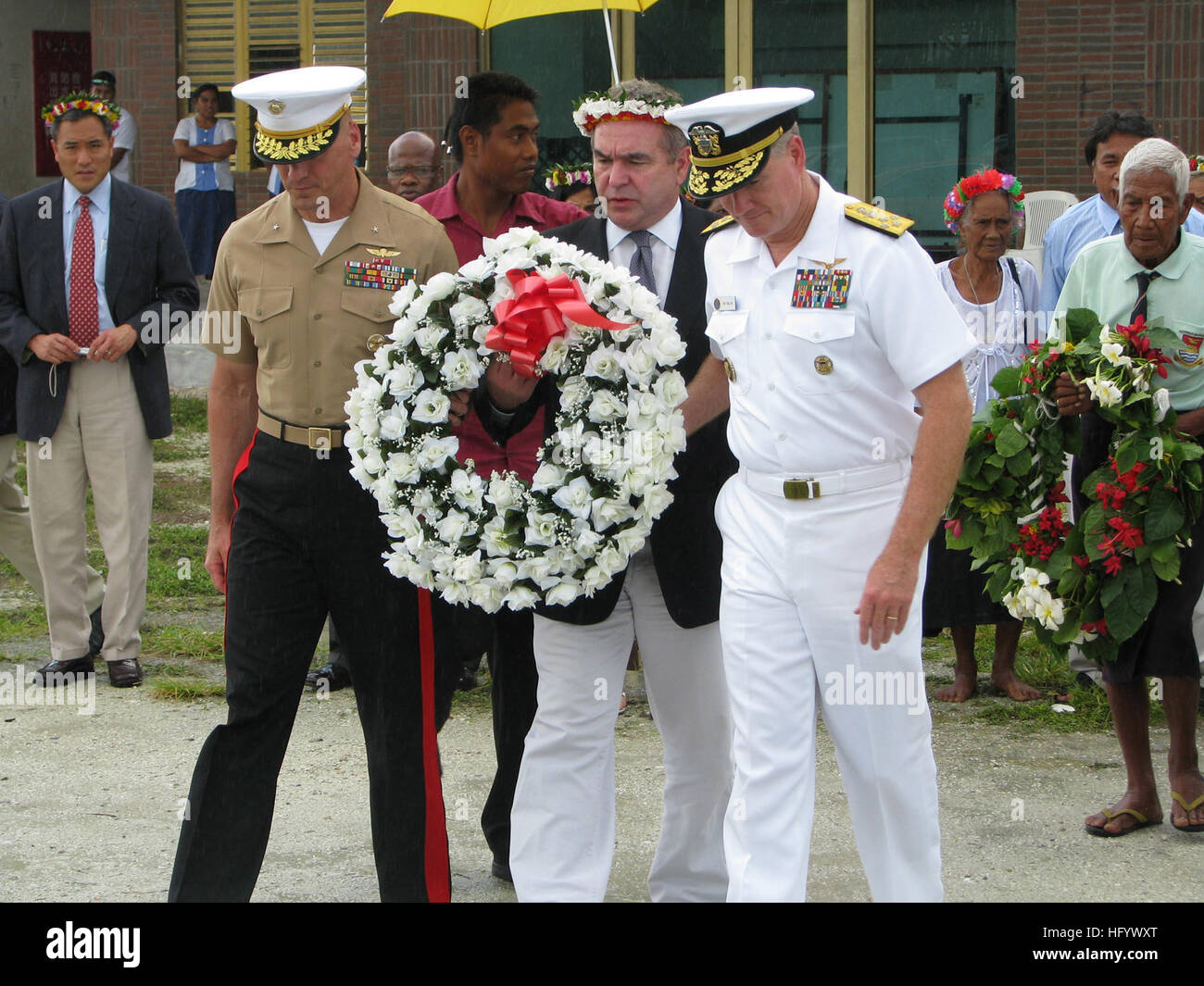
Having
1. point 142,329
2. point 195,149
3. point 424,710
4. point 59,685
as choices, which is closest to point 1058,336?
point 424,710

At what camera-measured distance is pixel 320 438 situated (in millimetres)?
4238

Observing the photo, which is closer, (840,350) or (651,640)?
(840,350)

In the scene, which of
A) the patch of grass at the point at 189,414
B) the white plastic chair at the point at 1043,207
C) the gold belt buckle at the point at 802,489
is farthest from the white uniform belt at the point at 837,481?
the patch of grass at the point at 189,414

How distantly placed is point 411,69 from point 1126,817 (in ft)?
32.8

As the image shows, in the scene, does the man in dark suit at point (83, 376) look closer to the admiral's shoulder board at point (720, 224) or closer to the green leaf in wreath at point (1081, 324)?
the admiral's shoulder board at point (720, 224)

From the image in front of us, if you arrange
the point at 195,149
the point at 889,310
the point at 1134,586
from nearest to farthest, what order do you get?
the point at 889,310 < the point at 1134,586 < the point at 195,149

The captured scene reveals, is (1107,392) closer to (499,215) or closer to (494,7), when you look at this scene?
(499,215)

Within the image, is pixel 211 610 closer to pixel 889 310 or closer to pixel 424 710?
pixel 424 710

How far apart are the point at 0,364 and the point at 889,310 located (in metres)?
5.16

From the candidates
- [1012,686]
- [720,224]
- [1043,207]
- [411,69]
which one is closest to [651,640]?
[720,224]

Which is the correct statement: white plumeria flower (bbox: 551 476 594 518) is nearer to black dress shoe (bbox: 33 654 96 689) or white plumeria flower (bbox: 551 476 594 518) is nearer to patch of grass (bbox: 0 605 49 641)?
black dress shoe (bbox: 33 654 96 689)

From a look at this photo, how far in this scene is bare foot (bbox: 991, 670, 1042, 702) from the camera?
6.77 metres

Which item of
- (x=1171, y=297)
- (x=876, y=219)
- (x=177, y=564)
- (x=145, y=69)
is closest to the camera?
(x=876, y=219)

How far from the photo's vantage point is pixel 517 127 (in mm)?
5117
